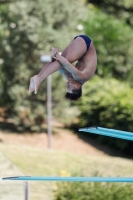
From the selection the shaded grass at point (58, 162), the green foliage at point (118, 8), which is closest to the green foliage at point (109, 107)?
the shaded grass at point (58, 162)

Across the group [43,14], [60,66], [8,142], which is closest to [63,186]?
[60,66]

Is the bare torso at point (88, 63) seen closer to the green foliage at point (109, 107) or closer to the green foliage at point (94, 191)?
the green foliage at point (94, 191)

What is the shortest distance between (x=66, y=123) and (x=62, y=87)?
Result: 57.0 inches

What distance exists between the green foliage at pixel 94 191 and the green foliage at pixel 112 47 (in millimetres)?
11309

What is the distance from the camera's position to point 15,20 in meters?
18.8

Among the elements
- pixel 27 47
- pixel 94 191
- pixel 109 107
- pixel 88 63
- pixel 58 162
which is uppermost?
pixel 27 47

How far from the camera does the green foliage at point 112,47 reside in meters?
21.7

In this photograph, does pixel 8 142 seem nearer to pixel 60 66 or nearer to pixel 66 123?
pixel 66 123

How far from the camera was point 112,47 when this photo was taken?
853 inches

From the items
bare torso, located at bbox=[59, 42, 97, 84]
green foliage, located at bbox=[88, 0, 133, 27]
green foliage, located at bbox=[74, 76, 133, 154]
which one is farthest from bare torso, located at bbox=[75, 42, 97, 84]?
green foliage, located at bbox=[88, 0, 133, 27]


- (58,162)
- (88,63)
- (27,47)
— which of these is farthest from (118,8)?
(88,63)

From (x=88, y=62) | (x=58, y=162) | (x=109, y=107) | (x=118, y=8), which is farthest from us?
(x=118, y=8)

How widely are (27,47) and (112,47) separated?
162 inches

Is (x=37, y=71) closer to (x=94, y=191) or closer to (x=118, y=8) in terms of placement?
(x=94, y=191)
